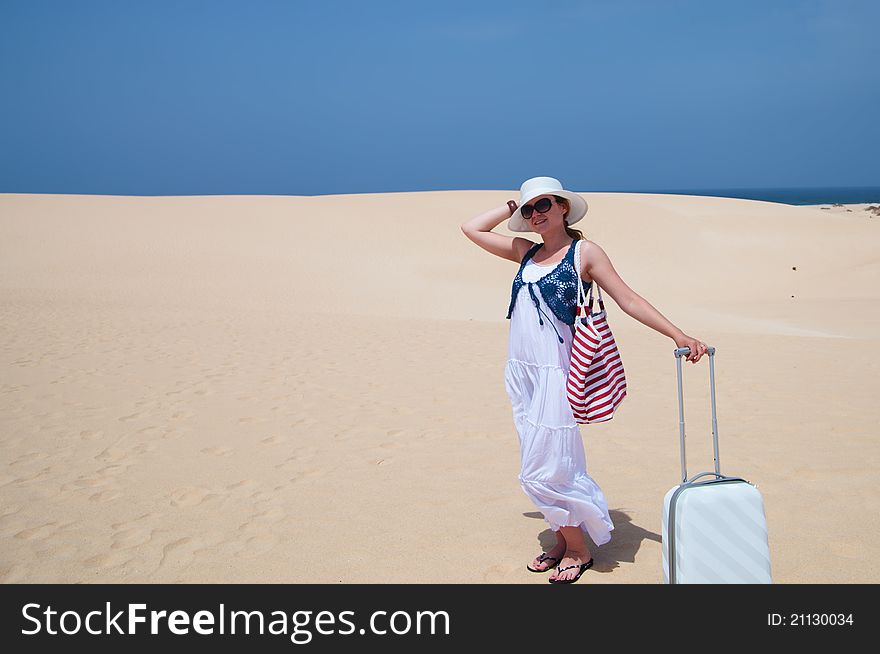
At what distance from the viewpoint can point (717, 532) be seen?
10.2 ft

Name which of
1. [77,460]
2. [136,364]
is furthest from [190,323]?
[77,460]

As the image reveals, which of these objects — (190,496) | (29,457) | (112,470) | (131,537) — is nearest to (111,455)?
(112,470)

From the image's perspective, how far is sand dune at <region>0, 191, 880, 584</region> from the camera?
414 centimetres

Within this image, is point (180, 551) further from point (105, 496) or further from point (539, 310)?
point (539, 310)

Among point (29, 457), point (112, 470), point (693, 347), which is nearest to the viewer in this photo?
point (693, 347)

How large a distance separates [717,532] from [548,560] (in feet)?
3.45

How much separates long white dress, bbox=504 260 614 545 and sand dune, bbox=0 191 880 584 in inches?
15.8

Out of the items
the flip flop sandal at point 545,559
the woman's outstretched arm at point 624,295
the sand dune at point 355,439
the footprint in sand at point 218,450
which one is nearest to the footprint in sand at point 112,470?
the sand dune at point 355,439

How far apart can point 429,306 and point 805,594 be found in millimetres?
14351

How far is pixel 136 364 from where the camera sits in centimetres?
924

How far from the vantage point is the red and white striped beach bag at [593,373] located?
3.48m

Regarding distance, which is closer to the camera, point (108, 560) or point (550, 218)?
point (550, 218)

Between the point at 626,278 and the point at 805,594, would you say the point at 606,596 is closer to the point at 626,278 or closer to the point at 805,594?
the point at 805,594

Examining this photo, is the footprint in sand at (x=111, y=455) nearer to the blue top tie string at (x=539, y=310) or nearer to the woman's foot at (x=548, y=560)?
the woman's foot at (x=548, y=560)
